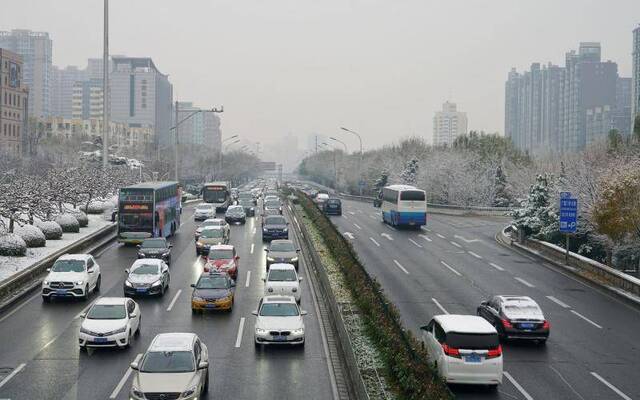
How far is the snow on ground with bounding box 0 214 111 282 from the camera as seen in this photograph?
32369 millimetres

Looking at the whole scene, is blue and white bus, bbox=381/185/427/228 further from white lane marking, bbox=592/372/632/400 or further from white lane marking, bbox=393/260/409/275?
white lane marking, bbox=592/372/632/400

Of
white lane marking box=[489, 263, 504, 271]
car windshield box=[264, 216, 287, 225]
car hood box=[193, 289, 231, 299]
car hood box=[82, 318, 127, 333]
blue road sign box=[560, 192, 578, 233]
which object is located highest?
blue road sign box=[560, 192, 578, 233]

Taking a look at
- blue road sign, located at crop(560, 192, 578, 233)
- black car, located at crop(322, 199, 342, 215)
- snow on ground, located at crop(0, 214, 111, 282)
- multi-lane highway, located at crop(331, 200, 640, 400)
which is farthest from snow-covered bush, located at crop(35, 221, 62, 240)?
black car, located at crop(322, 199, 342, 215)

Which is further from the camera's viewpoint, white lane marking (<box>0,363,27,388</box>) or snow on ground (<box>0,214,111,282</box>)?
snow on ground (<box>0,214,111,282</box>)

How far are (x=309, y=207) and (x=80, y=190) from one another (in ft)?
66.4

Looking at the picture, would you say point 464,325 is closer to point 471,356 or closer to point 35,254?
point 471,356

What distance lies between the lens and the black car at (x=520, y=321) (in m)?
23.2

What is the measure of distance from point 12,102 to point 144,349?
401 ft

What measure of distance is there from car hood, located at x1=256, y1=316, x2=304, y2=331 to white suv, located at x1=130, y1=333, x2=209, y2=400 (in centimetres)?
419

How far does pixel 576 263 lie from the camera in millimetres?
39906

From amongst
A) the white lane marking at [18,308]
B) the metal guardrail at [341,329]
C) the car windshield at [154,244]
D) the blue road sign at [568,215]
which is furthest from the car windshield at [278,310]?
the blue road sign at [568,215]

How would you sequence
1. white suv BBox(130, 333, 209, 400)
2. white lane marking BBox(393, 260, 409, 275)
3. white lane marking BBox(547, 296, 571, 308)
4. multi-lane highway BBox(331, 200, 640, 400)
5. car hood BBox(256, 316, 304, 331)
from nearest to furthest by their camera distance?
white suv BBox(130, 333, 209, 400) < multi-lane highway BBox(331, 200, 640, 400) < car hood BBox(256, 316, 304, 331) < white lane marking BBox(547, 296, 571, 308) < white lane marking BBox(393, 260, 409, 275)

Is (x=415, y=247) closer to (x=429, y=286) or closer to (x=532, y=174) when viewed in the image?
(x=429, y=286)

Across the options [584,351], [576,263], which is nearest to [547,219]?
[576,263]
